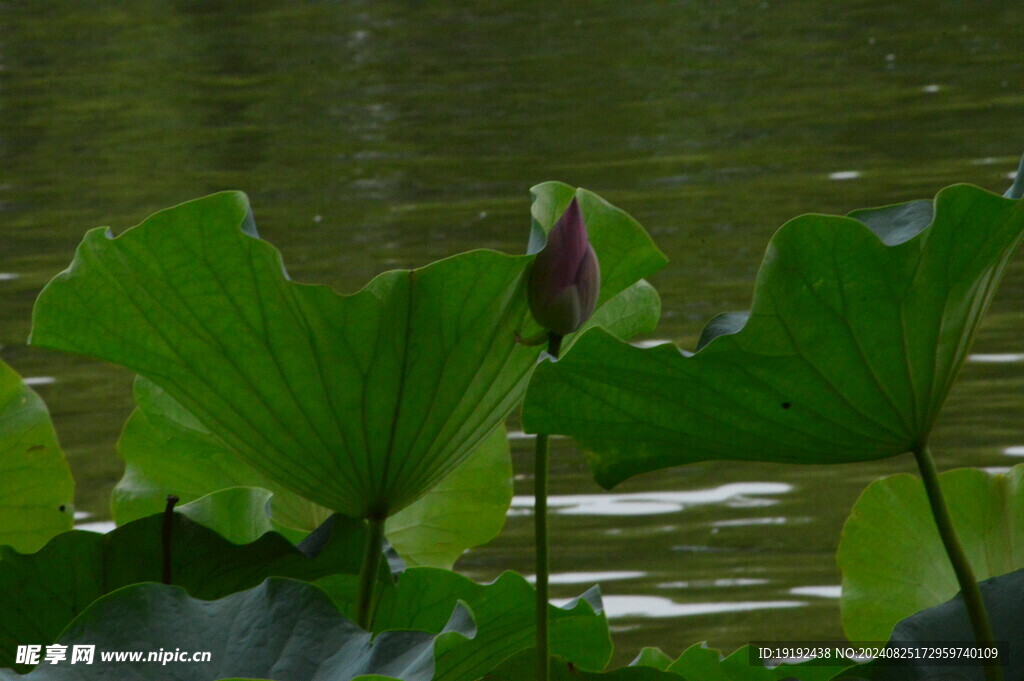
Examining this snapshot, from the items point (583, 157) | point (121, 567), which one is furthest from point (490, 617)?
point (583, 157)

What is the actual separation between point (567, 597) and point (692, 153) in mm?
3017

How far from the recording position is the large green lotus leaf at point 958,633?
54cm

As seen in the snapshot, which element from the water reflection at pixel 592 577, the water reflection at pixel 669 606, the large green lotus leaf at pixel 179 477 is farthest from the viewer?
the water reflection at pixel 592 577

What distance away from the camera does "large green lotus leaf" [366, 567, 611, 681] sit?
0.59 meters

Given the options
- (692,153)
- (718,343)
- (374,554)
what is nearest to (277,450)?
(374,554)

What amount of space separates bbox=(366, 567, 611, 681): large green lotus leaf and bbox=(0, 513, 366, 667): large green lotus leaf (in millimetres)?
37

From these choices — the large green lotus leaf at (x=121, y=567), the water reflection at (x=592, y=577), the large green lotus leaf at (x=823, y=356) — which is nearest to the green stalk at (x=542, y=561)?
the large green lotus leaf at (x=823, y=356)

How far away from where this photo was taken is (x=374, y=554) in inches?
22.8

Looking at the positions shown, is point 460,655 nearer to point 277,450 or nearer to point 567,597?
point 277,450

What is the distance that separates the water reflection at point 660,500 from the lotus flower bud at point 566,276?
6.58 feet

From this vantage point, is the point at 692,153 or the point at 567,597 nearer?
the point at 567,597

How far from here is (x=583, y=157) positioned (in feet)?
17.2

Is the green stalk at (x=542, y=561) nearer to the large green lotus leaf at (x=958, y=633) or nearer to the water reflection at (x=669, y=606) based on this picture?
the large green lotus leaf at (x=958, y=633)

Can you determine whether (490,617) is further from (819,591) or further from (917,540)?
(819,591)
